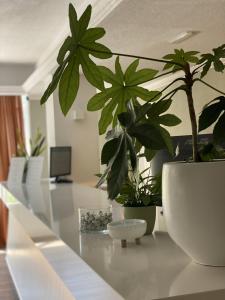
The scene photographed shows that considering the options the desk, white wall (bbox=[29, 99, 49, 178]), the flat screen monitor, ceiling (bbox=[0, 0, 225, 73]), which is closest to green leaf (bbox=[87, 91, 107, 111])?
the desk

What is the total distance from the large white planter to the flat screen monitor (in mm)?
3612

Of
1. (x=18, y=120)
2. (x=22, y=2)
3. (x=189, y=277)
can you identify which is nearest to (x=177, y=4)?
(x=22, y=2)

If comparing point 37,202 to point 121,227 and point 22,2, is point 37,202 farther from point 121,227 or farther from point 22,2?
point 22,2

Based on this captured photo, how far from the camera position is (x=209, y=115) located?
0.81 metres

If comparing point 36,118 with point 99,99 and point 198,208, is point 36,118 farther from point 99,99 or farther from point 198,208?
point 198,208

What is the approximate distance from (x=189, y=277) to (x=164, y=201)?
148 millimetres

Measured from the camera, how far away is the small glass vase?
1.17 m

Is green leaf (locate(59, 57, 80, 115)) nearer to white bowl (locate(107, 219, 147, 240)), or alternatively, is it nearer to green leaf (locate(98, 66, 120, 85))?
green leaf (locate(98, 66, 120, 85))

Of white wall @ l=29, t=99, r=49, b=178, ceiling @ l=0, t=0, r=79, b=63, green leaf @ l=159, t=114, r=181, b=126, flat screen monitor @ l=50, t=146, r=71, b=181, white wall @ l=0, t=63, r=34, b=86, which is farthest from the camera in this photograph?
white wall @ l=29, t=99, r=49, b=178

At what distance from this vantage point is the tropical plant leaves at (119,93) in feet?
3.05

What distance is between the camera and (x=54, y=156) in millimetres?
4398

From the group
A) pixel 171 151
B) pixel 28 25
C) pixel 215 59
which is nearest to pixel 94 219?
pixel 171 151

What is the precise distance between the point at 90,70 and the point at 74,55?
44 mm

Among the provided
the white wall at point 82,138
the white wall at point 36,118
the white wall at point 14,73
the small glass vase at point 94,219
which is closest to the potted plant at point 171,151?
the small glass vase at point 94,219
